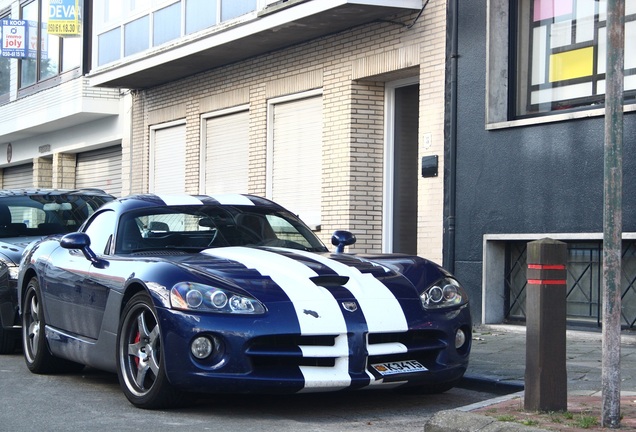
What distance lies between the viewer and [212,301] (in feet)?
21.5

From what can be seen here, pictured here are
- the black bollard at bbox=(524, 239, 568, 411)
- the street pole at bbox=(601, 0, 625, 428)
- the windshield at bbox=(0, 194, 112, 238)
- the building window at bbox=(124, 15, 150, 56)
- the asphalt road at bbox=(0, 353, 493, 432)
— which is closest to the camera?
the street pole at bbox=(601, 0, 625, 428)

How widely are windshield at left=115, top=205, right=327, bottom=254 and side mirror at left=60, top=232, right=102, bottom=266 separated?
209 millimetres

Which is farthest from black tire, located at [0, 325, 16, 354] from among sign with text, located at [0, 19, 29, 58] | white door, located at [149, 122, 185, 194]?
sign with text, located at [0, 19, 29, 58]

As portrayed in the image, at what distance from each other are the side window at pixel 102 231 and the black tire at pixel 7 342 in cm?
208

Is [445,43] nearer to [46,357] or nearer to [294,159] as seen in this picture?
[294,159]

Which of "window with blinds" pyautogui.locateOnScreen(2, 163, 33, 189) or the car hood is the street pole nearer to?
the car hood

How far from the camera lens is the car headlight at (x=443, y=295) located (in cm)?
707

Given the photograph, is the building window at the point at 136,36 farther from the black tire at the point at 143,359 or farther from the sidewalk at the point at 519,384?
the black tire at the point at 143,359

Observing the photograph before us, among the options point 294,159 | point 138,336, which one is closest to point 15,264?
point 138,336

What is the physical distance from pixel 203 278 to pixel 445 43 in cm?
722

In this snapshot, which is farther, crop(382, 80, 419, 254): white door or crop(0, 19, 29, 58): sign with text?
crop(0, 19, 29, 58): sign with text

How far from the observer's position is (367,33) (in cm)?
1470

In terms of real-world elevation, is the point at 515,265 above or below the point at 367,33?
below

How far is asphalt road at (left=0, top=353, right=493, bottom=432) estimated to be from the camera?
6.38 m
